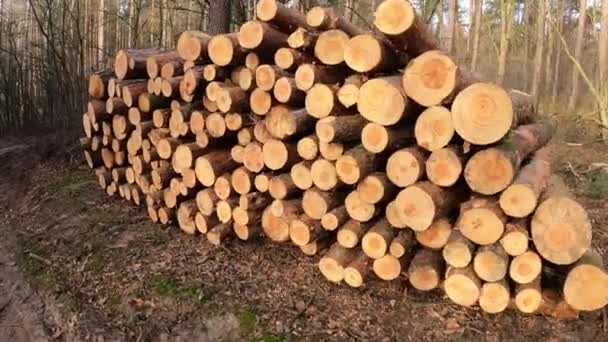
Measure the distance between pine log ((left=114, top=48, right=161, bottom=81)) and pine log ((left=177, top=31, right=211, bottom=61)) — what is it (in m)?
0.68

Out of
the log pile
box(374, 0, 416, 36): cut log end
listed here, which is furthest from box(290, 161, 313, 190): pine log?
box(374, 0, 416, 36): cut log end

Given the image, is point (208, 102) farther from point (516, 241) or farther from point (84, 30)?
point (84, 30)

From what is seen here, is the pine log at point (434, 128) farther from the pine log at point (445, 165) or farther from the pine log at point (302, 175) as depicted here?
the pine log at point (302, 175)

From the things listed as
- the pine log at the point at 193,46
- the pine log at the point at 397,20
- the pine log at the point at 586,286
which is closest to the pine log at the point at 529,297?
the pine log at the point at 586,286

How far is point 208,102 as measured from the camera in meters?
4.59

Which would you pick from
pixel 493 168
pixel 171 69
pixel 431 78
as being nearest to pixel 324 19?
pixel 431 78

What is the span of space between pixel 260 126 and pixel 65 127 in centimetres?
579

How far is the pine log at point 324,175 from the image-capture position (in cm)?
383

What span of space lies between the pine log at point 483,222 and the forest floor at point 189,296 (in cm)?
68

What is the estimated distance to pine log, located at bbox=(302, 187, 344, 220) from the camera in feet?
12.8

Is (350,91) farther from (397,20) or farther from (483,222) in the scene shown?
(483,222)

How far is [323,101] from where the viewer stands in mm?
3855

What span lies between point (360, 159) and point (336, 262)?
82 centimetres

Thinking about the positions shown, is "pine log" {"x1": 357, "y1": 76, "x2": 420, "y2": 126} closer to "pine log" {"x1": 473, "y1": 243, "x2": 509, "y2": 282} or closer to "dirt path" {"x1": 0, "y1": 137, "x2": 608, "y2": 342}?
"pine log" {"x1": 473, "y1": 243, "x2": 509, "y2": 282}
